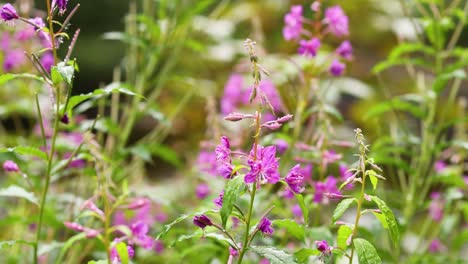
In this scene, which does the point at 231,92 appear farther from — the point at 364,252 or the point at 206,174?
the point at 364,252

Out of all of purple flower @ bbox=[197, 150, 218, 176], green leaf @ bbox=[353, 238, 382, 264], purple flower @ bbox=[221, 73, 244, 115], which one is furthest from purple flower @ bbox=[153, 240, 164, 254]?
green leaf @ bbox=[353, 238, 382, 264]

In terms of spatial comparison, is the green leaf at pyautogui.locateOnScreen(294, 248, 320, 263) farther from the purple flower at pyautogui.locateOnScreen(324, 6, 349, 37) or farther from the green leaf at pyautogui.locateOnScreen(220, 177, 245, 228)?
the purple flower at pyautogui.locateOnScreen(324, 6, 349, 37)

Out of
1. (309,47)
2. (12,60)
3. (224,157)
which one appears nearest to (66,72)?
(224,157)

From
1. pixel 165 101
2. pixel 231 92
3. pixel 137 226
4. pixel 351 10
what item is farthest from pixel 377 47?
pixel 137 226

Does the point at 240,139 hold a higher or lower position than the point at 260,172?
lower

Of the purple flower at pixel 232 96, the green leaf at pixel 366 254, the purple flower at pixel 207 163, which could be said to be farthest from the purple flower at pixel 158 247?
the green leaf at pixel 366 254

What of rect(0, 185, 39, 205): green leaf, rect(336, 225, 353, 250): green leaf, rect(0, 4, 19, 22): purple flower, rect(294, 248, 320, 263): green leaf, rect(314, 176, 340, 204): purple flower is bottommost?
rect(314, 176, 340, 204): purple flower
